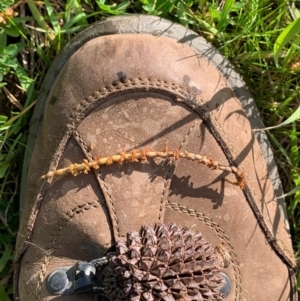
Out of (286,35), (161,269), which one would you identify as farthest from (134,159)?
(286,35)

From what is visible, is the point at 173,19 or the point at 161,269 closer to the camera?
the point at 161,269

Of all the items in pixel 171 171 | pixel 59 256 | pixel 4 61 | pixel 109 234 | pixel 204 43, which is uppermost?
pixel 204 43

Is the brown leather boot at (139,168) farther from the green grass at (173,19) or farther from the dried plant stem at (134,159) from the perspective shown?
the green grass at (173,19)

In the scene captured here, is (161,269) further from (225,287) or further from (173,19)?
(173,19)

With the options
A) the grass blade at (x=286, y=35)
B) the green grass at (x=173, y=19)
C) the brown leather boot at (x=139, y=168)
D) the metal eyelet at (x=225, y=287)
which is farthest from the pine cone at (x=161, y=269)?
the grass blade at (x=286, y=35)

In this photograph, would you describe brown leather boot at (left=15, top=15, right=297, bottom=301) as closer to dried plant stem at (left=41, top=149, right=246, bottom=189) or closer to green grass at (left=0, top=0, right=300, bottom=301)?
dried plant stem at (left=41, top=149, right=246, bottom=189)

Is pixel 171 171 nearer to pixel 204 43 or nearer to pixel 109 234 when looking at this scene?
pixel 109 234

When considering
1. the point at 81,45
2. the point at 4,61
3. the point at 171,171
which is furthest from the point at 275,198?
the point at 4,61
